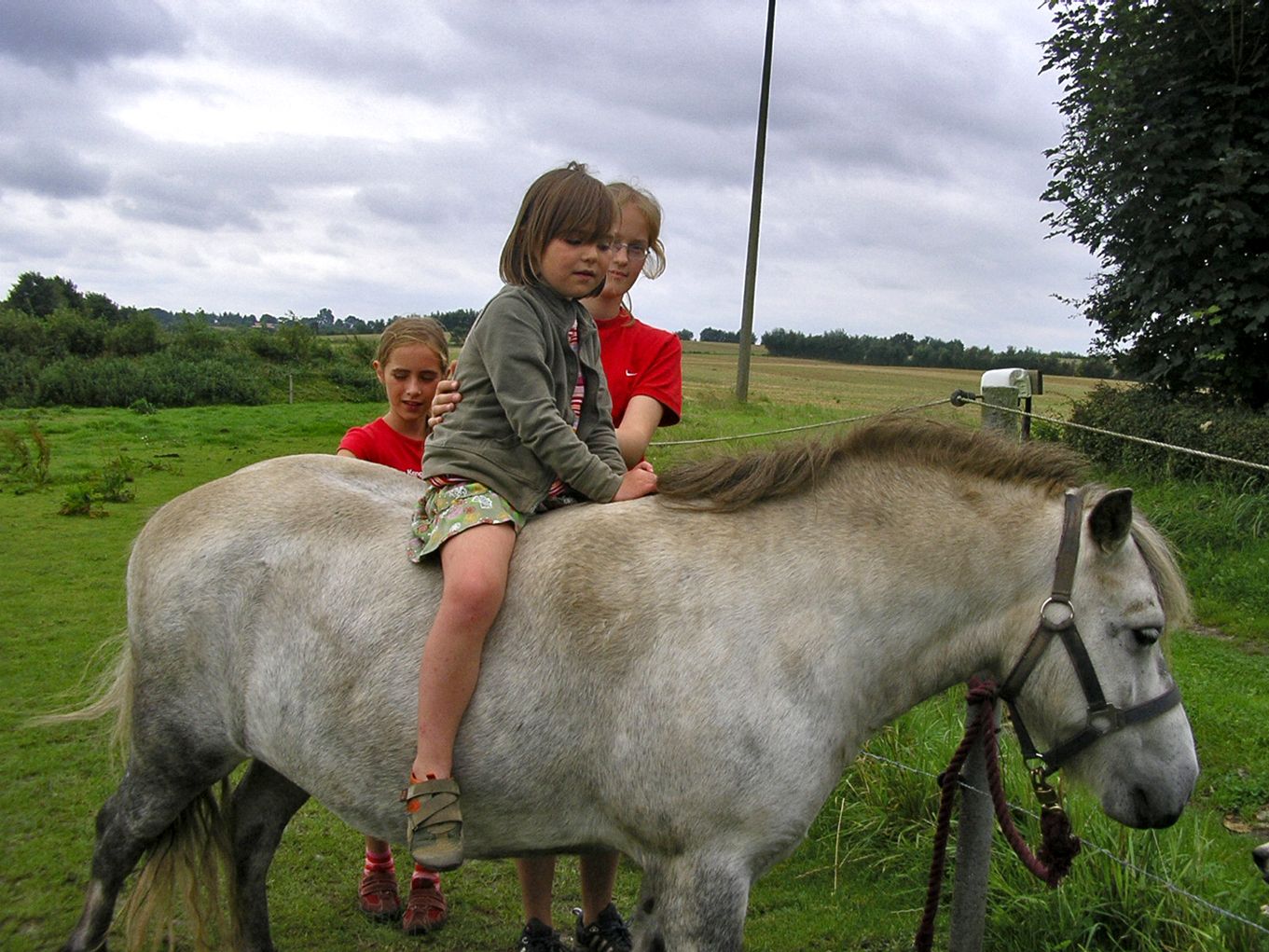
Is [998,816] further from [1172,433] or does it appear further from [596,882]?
[1172,433]

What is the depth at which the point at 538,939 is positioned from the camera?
3.38 m

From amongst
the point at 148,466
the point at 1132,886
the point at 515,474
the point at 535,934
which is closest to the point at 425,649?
the point at 515,474

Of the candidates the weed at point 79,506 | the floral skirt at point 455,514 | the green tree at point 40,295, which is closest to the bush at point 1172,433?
the floral skirt at point 455,514

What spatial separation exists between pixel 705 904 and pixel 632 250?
2085 mm

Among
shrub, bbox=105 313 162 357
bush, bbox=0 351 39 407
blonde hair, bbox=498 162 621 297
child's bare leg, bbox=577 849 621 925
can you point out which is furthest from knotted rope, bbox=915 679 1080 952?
shrub, bbox=105 313 162 357

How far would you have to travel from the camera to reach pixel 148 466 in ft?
45.7

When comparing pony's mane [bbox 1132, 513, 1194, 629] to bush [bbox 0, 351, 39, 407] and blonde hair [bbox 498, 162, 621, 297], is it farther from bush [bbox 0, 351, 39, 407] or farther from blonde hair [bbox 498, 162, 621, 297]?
bush [bbox 0, 351, 39, 407]

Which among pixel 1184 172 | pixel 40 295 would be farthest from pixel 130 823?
pixel 40 295

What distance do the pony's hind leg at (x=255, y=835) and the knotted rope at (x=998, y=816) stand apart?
7.35 ft

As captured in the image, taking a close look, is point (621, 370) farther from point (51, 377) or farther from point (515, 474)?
point (51, 377)

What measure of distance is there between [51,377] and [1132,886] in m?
25.3

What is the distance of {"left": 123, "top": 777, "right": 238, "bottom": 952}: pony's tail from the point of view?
3.09m

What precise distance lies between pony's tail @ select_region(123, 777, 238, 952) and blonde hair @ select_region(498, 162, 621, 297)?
82.8 inches

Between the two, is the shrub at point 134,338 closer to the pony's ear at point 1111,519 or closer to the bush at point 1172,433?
the bush at point 1172,433
